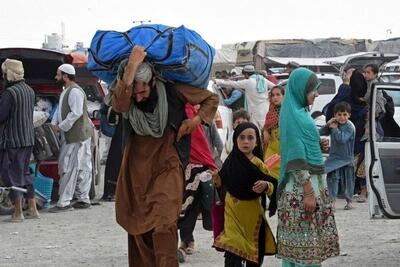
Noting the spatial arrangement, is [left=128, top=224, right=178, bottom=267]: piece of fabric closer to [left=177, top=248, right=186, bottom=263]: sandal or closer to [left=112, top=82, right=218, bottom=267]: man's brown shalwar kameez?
[left=112, top=82, right=218, bottom=267]: man's brown shalwar kameez

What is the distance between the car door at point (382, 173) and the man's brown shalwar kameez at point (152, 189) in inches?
81.6

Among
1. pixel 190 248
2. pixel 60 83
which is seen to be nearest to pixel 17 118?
pixel 60 83

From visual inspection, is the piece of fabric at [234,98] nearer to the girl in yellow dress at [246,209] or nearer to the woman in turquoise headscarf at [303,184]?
the girl in yellow dress at [246,209]

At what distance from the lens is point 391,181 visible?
8188mm

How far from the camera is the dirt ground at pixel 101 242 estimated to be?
8484 mm

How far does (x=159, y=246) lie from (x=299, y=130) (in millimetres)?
1227

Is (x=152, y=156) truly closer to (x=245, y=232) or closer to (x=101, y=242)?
(x=245, y=232)

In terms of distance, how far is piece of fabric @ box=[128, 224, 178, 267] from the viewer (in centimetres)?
632

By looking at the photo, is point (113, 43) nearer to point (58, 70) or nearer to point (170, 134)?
point (170, 134)

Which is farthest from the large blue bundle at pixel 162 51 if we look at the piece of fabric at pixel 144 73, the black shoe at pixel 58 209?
the black shoe at pixel 58 209

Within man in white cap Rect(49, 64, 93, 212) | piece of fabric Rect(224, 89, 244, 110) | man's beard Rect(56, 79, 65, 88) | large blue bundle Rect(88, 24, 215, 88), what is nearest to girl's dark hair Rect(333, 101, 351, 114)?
man in white cap Rect(49, 64, 93, 212)

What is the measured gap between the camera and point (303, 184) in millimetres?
6582

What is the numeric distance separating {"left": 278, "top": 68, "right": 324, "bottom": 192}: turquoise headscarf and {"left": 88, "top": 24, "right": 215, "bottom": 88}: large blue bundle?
1.97 ft

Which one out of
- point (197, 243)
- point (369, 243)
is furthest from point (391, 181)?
point (197, 243)
